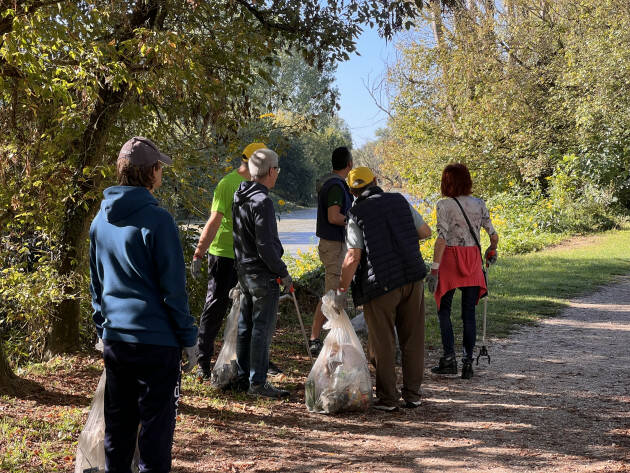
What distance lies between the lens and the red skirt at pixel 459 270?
6.26 m

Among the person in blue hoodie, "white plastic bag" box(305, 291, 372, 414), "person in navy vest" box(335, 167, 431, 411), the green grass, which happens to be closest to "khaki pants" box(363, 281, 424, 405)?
"person in navy vest" box(335, 167, 431, 411)

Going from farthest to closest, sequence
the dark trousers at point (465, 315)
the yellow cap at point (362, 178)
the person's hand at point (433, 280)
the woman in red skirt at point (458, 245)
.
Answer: the dark trousers at point (465, 315)
the woman in red skirt at point (458, 245)
the person's hand at point (433, 280)
the yellow cap at point (362, 178)

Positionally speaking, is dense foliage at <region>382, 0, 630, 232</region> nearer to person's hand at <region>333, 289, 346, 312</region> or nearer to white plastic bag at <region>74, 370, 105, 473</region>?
person's hand at <region>333, 289, 346, 312</region>

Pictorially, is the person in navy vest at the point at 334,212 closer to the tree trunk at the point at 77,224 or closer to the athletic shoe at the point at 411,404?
the athletic shoe at the point at 411,404

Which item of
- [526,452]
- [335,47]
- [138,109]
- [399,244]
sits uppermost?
[335,47]

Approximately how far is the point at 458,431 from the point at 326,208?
2.42 meters

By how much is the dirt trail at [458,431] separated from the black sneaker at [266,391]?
0.12m

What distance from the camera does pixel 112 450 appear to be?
3188 millimetres

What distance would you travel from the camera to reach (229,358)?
19.4 ft

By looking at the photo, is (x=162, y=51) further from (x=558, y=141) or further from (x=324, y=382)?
(x=558, y=141)

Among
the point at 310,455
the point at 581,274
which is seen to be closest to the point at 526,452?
the point at 310,455

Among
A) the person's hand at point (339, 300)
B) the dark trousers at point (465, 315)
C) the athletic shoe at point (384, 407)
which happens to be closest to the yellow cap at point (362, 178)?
the person's hand at point (339, 300)

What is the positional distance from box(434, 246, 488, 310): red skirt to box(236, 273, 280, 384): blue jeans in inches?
62.0

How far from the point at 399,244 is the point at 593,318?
5447 millimetres
